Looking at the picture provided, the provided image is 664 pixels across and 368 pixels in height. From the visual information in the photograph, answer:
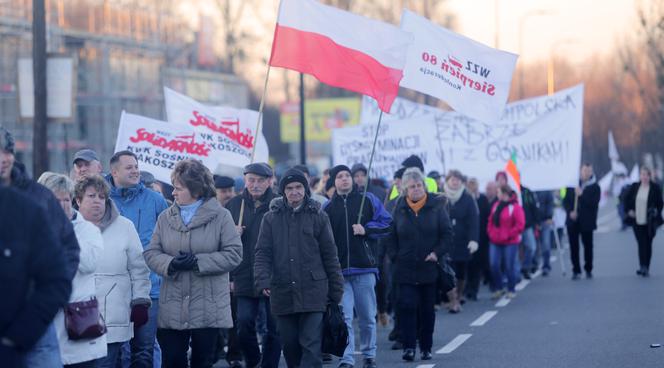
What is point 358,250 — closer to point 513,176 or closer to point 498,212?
point 498,212

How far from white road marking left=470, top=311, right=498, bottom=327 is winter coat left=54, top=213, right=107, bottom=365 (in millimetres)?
7804

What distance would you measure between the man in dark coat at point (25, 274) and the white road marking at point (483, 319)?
959 centimetres

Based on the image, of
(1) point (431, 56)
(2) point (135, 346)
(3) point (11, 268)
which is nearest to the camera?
(3) point (11, 268)

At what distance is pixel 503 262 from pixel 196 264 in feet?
34.5

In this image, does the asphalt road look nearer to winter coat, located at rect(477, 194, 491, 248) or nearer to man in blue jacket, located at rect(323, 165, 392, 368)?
man in blue jacket, located at rect(323, 165, 392, 368)

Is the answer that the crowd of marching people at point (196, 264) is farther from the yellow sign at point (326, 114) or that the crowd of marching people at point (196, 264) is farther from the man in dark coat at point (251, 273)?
the yellow sign at point (326, 114)

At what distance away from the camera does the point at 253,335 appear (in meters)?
10.3

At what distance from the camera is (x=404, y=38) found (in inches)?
452

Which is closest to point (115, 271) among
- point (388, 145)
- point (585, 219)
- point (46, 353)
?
point (46, 353)

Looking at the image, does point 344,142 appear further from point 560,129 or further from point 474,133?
point 560,129

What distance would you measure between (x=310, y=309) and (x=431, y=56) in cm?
487

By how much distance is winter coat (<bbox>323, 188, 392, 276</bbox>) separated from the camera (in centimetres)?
1083

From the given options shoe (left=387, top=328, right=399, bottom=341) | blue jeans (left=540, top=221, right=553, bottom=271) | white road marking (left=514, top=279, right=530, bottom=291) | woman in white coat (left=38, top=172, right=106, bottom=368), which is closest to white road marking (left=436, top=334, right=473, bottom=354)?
shoe (left=387, top=328, right=399, bottom=341)

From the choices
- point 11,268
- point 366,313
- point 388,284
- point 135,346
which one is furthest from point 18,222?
point 388,284
